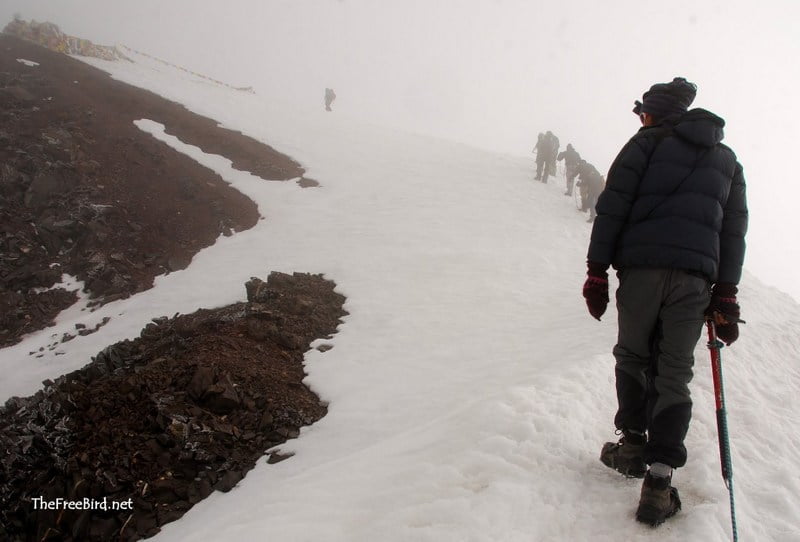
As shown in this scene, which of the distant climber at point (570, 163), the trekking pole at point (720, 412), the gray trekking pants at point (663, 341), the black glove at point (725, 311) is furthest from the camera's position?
Answer: the distant climber at point (570, 163)

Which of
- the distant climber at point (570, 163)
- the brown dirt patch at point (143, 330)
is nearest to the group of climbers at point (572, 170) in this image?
the distant climber at point (570, 163)

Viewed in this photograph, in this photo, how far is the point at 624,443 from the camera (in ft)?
11.8

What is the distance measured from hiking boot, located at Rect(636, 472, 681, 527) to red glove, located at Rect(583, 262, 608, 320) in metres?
1.22

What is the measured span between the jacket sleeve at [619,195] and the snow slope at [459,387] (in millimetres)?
1927

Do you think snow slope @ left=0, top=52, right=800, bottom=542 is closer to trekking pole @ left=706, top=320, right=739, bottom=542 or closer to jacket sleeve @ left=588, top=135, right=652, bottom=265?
trekking pole @ left=706, top=320, right=739, bottom=542

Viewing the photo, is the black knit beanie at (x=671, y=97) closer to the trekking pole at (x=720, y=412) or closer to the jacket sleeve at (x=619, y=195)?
the jacket sleeve at (x=619, y=195)

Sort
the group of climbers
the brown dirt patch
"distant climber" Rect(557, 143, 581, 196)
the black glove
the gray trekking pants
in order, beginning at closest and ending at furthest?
the gray trekking pants < the black glove < the brown dirt patch < the group of climbers < "distant climber" Rect(557, 143, 581, 196)

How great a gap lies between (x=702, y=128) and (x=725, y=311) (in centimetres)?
137

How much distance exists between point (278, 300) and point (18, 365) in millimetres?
6608

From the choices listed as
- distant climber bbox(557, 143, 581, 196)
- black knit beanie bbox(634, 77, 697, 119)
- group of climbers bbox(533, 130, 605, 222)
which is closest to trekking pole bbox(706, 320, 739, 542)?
black knit beanie bbox(634, 77, 697, 119)

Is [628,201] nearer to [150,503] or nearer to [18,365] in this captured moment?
[150,503]

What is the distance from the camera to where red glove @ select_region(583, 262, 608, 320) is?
3443mm

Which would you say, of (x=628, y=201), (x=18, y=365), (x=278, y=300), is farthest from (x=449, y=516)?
(x=18, y=365)

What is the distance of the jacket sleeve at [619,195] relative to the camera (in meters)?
3.38
